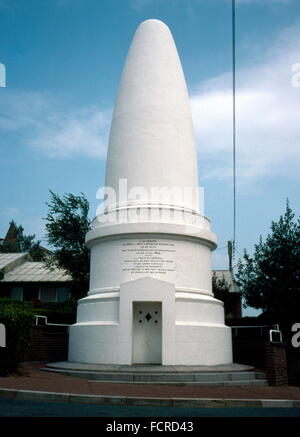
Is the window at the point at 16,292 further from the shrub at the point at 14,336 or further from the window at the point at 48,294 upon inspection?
the shrub at the point at 14,336

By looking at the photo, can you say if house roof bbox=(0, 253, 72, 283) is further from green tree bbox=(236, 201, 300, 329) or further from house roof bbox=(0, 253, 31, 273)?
green tree bbox=(236, 201, 300, 329)

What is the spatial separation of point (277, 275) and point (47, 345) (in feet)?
32.5

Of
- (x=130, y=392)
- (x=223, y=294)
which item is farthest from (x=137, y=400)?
(x=223, y=294)

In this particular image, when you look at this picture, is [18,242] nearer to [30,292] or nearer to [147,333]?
[30,292]

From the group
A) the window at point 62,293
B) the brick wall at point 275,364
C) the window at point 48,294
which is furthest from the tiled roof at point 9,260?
the brick wall at point 275,364

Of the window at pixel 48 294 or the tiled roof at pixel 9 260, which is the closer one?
the window at pixel 48 294

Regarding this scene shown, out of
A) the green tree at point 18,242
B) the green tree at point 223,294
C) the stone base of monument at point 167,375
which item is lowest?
the stone base of monument at point 167,375

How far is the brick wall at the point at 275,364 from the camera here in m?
11.5

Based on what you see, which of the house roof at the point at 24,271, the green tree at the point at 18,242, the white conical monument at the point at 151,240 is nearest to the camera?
the white conical monument at the point at 151,240

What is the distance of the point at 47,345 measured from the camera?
55.7 feet

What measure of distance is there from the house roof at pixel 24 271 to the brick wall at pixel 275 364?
74.9 ft

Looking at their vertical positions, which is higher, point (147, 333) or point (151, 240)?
point (151, 240)

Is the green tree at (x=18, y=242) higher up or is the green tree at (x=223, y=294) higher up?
the green tree at (x=18, y=242)
